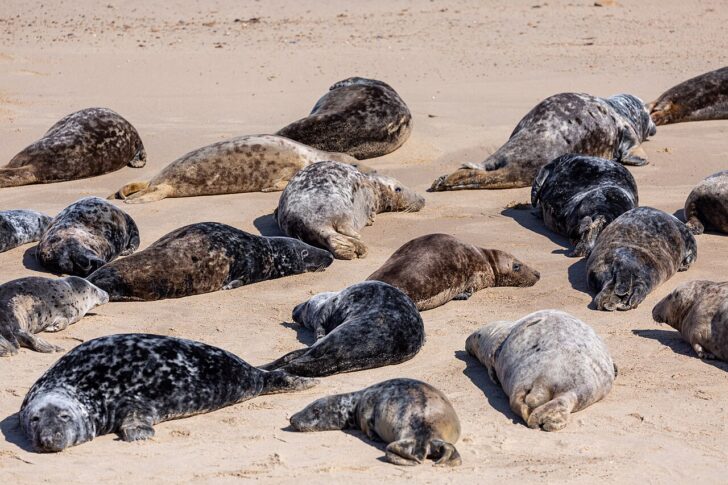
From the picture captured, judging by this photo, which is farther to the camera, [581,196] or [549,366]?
[581,196]

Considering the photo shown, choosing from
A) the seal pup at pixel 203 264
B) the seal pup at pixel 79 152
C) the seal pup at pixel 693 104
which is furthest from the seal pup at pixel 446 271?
the seal pup at pixel 693 104

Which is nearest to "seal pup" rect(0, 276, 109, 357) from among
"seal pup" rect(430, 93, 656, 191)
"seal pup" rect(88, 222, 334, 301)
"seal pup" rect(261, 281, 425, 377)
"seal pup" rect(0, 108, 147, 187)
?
"seal pup" rect(88, 222, 334, 301)

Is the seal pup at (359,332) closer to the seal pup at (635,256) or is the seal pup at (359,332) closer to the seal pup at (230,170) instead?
the seal pup at (635,256)

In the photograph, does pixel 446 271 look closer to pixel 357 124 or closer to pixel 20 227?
pixel 20 227

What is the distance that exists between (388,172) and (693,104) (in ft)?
13.9

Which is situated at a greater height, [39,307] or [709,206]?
[709,206]

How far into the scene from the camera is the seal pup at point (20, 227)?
838 cm

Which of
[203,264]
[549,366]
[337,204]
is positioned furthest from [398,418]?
[337,204]

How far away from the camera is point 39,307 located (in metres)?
6.45

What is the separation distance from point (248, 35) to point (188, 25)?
1.86 metres

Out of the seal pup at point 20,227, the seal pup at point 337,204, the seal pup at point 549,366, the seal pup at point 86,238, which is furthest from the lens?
the seal pup at point 337,204

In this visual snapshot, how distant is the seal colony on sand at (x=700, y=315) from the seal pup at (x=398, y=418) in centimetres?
188

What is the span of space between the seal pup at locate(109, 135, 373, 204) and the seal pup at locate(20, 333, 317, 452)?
4.59 meters

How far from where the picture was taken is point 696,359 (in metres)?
6.18
